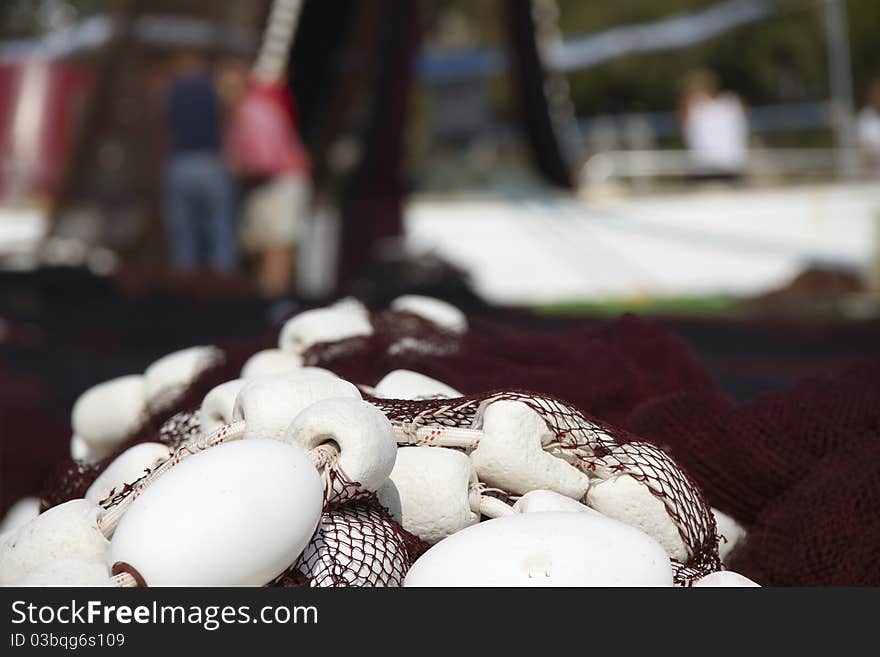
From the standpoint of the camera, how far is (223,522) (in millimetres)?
950

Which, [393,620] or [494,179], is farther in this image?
[494,179]

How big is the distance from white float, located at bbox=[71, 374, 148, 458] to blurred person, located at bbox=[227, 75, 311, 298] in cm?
418

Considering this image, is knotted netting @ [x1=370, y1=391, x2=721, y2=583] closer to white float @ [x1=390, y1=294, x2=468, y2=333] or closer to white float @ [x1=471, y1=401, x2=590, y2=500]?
white float @ [x1=471, y1=401, x2=590, y2=500]

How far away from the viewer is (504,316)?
3.82 meters

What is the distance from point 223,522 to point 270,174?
17.7 feet

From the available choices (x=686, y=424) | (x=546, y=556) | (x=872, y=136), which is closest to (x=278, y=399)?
(x=546, y=556)

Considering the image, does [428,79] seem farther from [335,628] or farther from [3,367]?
[335,628]

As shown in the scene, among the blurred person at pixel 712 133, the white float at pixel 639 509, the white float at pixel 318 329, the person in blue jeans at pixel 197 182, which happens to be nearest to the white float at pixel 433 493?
the white float at pixel 639 509

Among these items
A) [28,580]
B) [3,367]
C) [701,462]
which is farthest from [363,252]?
[28,580]

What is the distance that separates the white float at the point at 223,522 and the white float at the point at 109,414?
751 millimetres

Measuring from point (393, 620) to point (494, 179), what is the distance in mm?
7776

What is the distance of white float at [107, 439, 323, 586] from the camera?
0.94m

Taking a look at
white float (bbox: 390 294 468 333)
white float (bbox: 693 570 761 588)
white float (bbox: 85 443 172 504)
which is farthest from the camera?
white float (bbox: 390 294 468 333)

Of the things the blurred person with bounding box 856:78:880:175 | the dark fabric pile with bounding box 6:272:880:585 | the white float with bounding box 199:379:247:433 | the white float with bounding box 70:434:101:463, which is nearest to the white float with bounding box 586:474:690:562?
the dark fabric pile with bounding box 6:272:880:585
